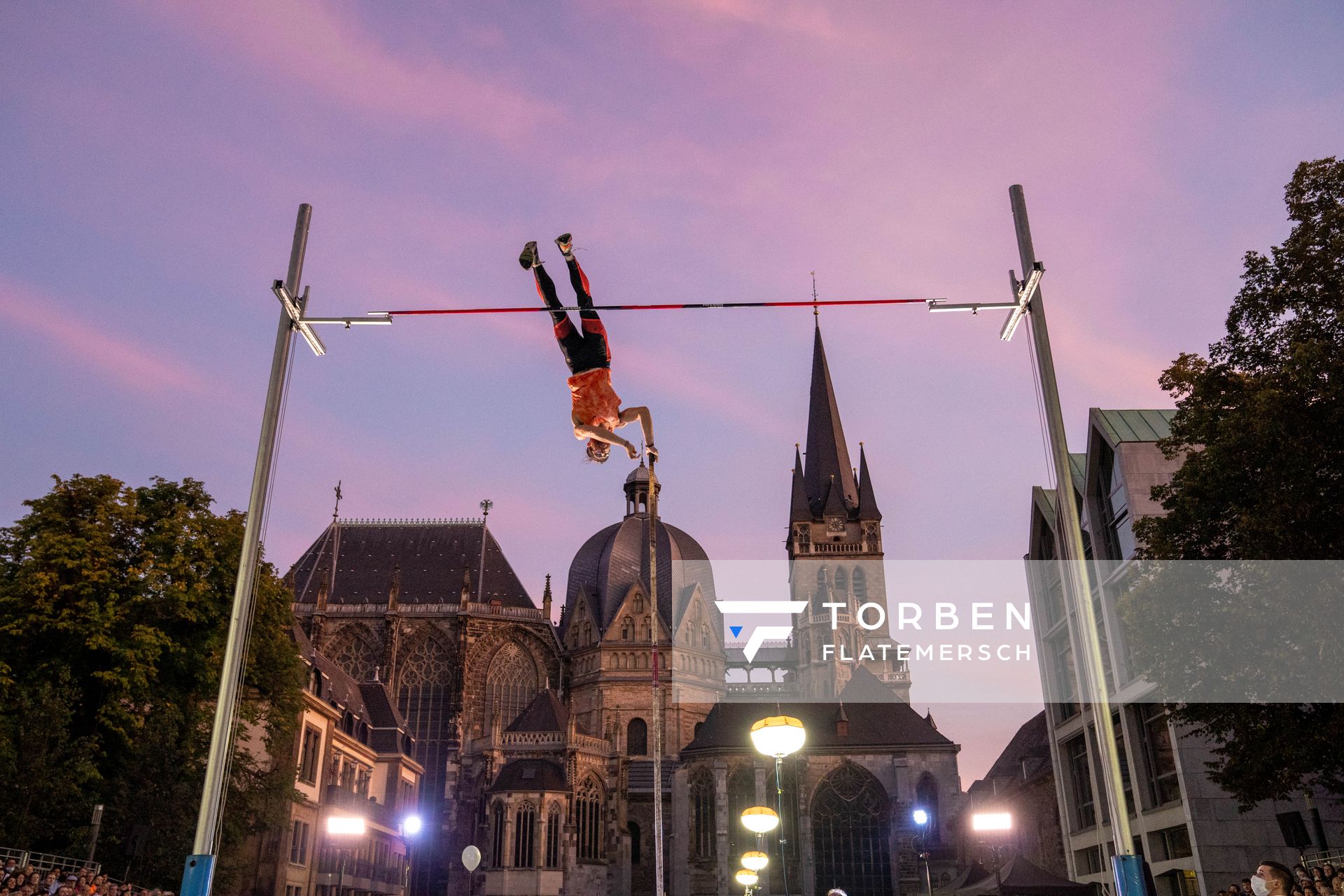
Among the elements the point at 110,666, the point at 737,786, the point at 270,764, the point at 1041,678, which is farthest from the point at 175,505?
the point at 737,786

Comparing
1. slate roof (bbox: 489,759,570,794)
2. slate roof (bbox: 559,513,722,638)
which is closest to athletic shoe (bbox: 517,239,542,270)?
slate roof (bbox: 489,759,570,794)

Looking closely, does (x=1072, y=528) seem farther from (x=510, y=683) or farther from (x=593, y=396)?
(x=510, y=683)

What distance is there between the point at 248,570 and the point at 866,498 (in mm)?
67550

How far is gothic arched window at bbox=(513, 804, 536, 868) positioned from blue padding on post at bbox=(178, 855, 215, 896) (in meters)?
43.9

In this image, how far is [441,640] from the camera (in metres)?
62.0

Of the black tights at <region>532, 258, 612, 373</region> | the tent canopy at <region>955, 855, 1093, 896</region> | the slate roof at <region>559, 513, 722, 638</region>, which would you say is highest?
the slate roof at <region>559, 513, 722, 638</region>

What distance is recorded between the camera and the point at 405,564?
220 feet

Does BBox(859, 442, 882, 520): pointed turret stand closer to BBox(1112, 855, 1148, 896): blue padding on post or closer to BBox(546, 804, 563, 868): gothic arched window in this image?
BBox(546, 804, 563, 868): gothic arched window

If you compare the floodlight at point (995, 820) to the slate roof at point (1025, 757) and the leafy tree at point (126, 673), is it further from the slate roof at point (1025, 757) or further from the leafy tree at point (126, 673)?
the leafy tree at point (126, 673)

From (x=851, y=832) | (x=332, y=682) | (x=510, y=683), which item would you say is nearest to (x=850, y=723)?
(x=851, y=832)

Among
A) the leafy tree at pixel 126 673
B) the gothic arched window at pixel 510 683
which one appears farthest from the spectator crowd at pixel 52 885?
the gothic arched window at pixel 510 683

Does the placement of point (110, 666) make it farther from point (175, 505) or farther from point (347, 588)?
point (347, 588)

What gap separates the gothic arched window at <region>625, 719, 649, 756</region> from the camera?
5888 centimetres

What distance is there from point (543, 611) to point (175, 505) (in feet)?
126
